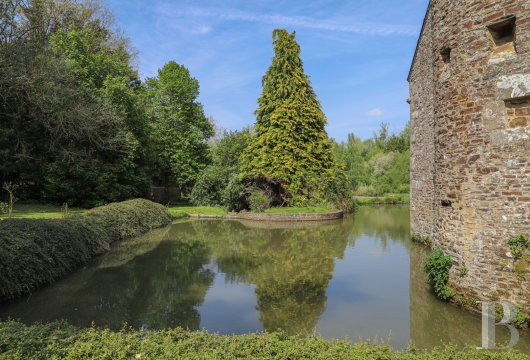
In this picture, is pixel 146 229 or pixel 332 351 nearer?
pixel 332 351

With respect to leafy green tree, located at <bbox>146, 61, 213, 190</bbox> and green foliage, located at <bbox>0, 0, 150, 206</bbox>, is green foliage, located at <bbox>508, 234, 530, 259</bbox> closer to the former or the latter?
green foliage, located at <bbox>0, 0, 150, 206</bbox>

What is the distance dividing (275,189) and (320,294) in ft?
58.5

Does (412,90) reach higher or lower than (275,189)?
higher

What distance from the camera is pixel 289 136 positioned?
25.3 meters

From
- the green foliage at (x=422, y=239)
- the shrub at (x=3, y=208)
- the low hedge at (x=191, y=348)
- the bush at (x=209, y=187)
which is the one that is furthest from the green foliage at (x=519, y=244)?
the bush at (x=209, y=187)

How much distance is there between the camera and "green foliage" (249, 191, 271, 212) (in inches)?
933

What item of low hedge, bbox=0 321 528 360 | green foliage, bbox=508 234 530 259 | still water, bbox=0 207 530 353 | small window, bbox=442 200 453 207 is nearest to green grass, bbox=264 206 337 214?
A: still water, bbox=0 207 530 353

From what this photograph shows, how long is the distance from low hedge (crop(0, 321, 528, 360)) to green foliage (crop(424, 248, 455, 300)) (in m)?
3.27

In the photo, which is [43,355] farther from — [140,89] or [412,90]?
[140,89]

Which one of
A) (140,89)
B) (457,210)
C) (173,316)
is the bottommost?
(173,316)

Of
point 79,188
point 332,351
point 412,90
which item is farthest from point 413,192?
point 79,188

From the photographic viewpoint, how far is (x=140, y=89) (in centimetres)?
3291

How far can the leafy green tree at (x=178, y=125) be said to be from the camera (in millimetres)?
31931

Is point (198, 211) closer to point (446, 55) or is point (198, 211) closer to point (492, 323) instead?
point (446, 55)
